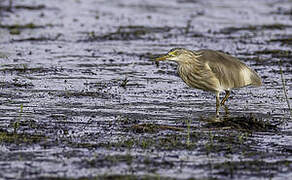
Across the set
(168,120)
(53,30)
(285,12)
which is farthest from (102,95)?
(285,12)

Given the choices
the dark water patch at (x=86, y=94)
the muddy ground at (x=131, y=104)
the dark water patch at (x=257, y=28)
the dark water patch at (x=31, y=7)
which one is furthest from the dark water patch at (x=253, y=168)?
the dark water patch at (x=31, y=7)

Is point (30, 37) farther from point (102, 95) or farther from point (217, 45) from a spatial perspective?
point (102, 95)

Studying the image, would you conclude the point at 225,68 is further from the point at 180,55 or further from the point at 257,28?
the point at 257,28

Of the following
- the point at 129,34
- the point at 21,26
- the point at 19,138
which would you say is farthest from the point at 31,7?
the point at 19,138

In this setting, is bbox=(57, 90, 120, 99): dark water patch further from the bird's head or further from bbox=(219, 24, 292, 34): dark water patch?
bbox=(219, 24, 292, 34): dark water patch

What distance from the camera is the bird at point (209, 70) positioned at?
11.0 meters

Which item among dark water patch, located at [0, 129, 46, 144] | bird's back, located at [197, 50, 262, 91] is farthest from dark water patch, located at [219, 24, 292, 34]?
dark water patch, located at [0, 129, 46, 144]

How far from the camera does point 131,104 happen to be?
11.9 m

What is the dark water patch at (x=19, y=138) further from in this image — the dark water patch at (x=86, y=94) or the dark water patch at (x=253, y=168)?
the dark water patch at (x=86, y=94)

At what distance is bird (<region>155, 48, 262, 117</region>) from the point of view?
11.0 metres

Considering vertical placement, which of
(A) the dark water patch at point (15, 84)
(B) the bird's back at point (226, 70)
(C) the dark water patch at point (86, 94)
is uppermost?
(B) the bird's back at point (226, 70)

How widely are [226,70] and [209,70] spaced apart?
37 centimetres

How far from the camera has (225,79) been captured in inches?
449

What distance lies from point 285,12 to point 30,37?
11.4 m
